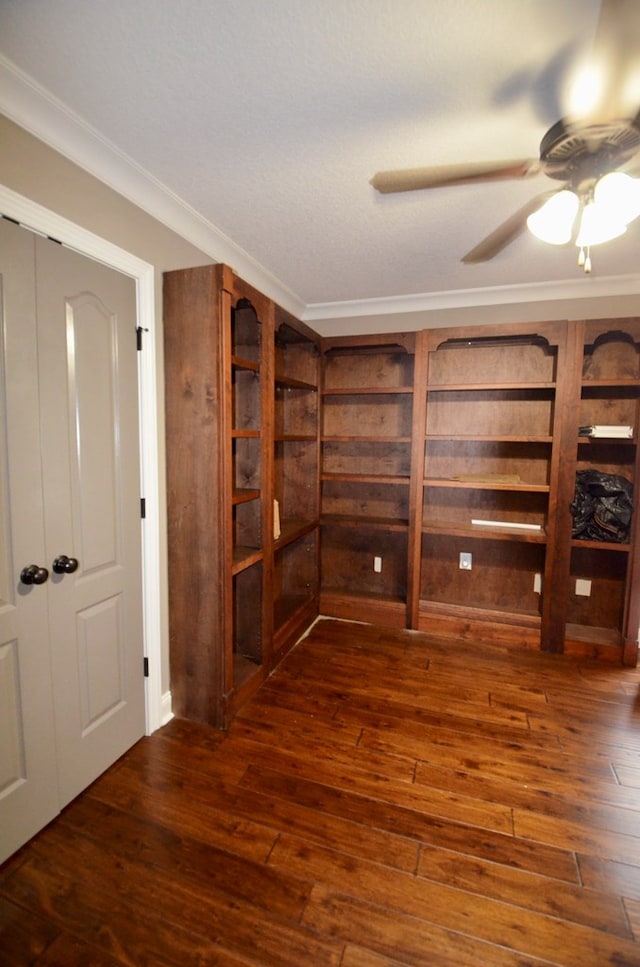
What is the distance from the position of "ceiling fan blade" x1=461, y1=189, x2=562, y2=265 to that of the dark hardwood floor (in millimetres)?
2311

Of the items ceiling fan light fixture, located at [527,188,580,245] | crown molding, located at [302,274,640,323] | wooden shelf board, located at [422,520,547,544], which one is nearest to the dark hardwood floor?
wooden shelf board, located at [422,520,547,544]

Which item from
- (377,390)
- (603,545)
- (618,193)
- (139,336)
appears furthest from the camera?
(377,390)

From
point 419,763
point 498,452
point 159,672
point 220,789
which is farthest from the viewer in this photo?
point 498,452

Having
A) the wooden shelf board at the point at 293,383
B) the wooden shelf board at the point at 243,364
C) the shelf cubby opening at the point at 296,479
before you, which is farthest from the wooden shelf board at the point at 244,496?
the shelf cubby opening at the point at 296,479

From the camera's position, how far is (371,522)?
345 cm

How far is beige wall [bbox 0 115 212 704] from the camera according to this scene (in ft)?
4.59

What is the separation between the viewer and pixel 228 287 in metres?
2.00

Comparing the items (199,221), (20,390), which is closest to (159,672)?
(20,390)

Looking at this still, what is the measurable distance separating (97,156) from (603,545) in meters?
3.54

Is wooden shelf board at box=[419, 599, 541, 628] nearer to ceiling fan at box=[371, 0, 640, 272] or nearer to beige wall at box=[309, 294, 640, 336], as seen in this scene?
beige wall at box=[309, 294, 640, 336]

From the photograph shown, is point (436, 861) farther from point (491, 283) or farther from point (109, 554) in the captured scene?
point (491, 283)

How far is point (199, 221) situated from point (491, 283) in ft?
6.82

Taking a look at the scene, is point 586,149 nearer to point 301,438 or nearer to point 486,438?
point 486,438

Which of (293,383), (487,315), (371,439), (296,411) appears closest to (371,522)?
(371,439)
